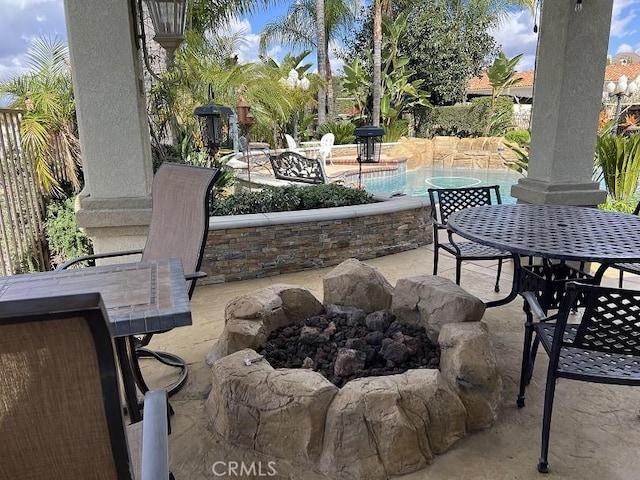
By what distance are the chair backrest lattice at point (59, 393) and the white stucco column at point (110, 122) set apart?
2471mm

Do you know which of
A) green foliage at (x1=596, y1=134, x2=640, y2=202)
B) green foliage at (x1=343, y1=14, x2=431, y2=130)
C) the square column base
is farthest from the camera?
green foliage at (x1=343, y1=14, x2=431, y2=130)

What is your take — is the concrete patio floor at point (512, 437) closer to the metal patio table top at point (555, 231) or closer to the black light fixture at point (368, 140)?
the metal patio table top at point (555, 231)

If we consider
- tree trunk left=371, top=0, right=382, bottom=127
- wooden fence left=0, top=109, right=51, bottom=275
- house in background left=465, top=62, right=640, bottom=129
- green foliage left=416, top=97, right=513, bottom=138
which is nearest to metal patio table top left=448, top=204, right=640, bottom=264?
wooden fence left=0, top=109, right=51, bottom=275

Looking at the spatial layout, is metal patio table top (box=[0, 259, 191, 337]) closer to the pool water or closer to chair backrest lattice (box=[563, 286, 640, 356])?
chair backrest lattice (box=[563, 286, 640, 356])

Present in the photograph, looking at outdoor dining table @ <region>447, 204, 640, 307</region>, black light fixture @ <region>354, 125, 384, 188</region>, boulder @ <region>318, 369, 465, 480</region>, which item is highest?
black light fixture @ <region>354, 125, 384, 188</region>

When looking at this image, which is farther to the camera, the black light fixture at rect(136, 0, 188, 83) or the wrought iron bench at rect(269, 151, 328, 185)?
the wrought iron bench at rect(269, 151, 328, 185)

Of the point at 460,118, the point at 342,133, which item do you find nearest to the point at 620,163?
the point at 342,133

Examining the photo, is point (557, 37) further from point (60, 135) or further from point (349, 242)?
point (60, 135)

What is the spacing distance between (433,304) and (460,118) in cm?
1578

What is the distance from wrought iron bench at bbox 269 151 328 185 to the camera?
27.2 ft

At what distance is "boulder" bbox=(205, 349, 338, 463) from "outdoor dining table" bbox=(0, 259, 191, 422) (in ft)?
1.26

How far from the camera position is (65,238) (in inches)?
177

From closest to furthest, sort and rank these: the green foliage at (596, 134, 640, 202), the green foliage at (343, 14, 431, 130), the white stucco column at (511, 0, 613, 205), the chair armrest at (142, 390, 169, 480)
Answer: the chair armrest at (142, 390, 169, 480) < the white stucco column at (511, 0, 613, 205) < the green foliage at (596, 134, 640, 202) < the green foliage at (343, 14, 431, 130)

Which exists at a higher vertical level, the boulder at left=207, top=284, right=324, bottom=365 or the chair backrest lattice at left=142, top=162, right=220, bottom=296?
the chair backrest lattice at left=142, top=162, right=220, bottom=296
